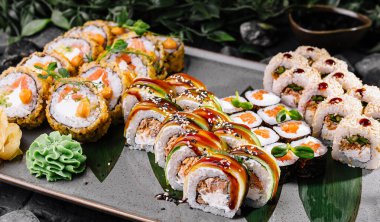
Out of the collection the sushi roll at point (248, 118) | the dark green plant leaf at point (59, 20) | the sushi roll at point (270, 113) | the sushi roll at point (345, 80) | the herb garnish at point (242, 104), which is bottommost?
the dark green plant leaf at point (59, 20)

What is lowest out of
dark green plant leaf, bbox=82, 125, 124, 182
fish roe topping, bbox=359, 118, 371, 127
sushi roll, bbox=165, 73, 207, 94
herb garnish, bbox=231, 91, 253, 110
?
dark green plant leaf, bbox=82, 125, 124, 182

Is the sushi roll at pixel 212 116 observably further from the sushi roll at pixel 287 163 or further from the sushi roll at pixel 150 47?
the sushi roll at pixel 150 47

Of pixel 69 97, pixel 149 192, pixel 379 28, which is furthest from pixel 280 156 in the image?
pixel 379 28

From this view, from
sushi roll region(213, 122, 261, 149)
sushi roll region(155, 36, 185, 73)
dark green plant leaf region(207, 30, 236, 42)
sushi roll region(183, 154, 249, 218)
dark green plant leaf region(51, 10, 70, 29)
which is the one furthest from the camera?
dark green plant leaf region(51, 10, 70, 29)

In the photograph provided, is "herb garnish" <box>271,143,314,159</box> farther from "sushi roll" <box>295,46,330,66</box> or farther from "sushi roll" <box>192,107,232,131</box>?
"sushi roll" <box>295,46,330,66</box>

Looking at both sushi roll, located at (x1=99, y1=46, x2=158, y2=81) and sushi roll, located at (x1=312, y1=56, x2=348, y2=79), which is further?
sushi roll, located at (x1=99, y1=46, x2=158, y2=81)

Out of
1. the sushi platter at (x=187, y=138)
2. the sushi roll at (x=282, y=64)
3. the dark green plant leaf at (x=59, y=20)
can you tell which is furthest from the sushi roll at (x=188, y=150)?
the dark green plant leaf at (x=59, y=20)

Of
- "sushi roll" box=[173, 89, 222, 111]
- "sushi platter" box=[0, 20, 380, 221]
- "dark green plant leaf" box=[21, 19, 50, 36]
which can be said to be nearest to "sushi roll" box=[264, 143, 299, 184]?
"sushi platter" box=[0, 20, 380, 221]

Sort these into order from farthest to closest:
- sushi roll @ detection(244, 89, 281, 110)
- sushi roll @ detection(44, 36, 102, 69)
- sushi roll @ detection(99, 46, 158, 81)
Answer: sushi roll @ detection(44, 36, 102, 69) → sushi roll @ detection(99, 46, 158, 81) → sushi roll @ detection(244, 89, 281, 110)
